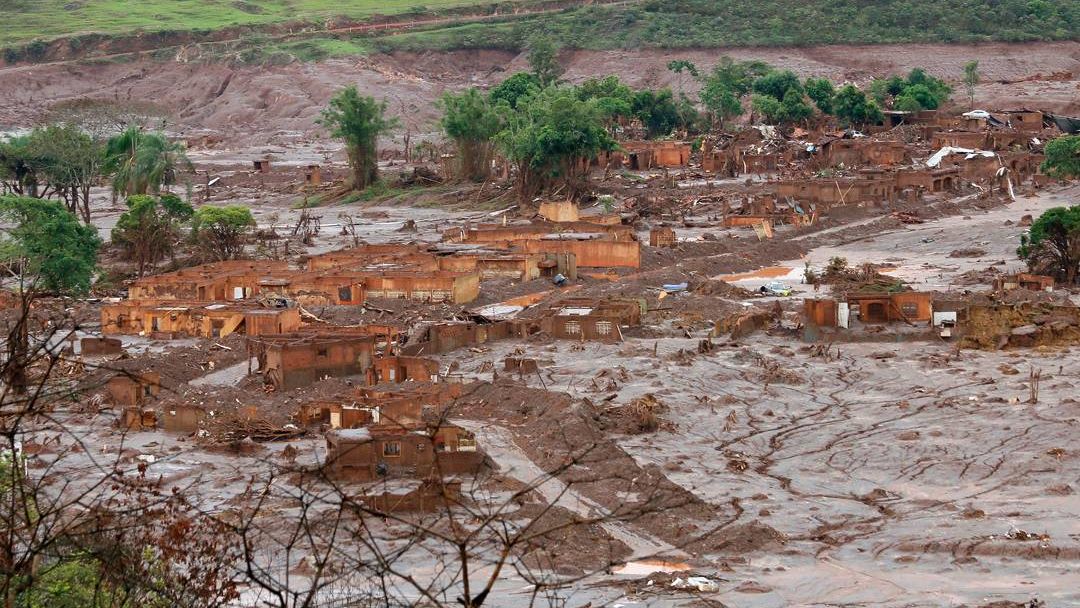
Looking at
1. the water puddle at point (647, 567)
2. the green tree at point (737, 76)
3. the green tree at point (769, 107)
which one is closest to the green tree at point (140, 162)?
the green tree at point (769, 107)

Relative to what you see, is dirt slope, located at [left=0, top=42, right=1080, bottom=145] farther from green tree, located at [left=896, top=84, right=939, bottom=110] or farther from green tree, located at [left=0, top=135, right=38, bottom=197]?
green tree, located at [left=0, top=135, right=38, bottom=197]

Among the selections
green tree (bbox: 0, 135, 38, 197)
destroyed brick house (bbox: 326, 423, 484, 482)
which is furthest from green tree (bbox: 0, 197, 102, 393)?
destroyed brick house (bbox: 326, 423, 484, 482)

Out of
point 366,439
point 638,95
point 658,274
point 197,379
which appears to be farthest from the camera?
point 638,95

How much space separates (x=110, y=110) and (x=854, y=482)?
222ft

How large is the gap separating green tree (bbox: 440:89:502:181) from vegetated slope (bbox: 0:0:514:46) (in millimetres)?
54339

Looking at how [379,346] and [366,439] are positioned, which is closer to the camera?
[366,439]

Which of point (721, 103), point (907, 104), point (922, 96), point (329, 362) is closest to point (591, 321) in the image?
point (329, 362)

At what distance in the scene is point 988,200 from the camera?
5709 centimetres

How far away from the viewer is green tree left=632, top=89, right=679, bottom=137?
7894 centimetres

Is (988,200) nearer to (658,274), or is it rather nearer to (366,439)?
(658,274)

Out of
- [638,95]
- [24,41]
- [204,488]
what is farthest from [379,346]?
[24,41]

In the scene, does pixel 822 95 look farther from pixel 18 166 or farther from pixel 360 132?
pixel 18 166

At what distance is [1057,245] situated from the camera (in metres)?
39.5

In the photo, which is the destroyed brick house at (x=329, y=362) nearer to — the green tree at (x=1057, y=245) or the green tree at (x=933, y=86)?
the green tree at (x=1057, y=245)
